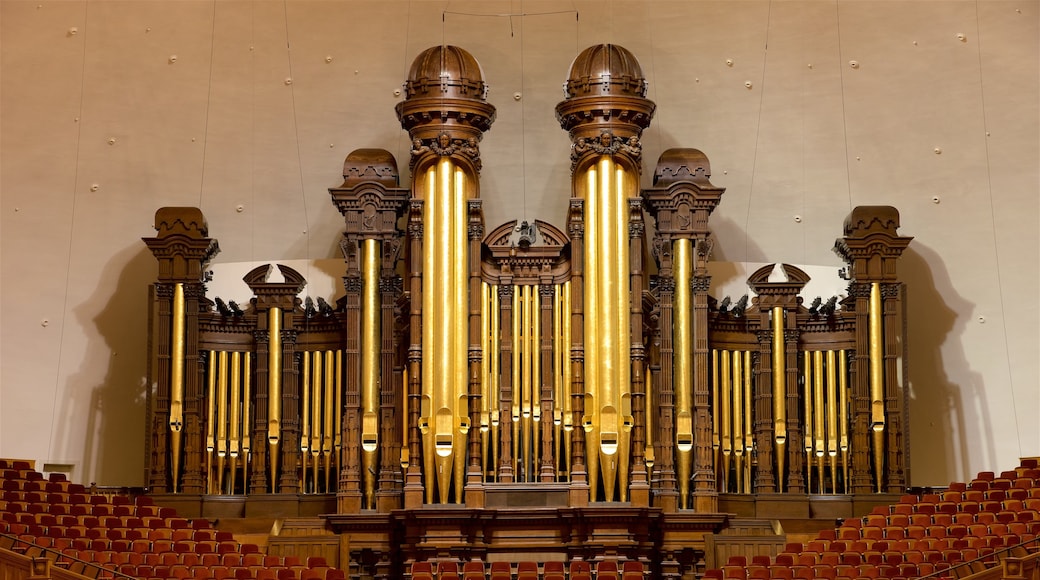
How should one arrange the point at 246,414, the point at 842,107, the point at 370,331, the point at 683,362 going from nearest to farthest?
the point at 683,362
the point at 370,331
the point at 246,414
the point at 842,107

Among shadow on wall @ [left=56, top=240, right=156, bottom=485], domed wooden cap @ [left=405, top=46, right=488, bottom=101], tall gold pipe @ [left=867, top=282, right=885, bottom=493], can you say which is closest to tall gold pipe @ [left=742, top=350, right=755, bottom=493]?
tall gold pipe @ [left=867, top=282, right=885, bottom=493]

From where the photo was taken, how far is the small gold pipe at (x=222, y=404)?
1498 cm

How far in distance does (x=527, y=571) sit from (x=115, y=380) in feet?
15.5

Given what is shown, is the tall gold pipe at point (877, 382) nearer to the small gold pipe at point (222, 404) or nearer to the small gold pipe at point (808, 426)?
the small gold pipe at point (808, 426)

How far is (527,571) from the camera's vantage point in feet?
43.5

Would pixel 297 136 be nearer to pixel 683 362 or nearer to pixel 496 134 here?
pixel 496 134

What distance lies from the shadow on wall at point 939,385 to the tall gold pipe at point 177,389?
5967mm

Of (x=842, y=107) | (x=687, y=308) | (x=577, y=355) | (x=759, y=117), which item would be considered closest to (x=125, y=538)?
(x=577, y=355)

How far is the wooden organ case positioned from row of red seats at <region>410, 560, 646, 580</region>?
1.53ft

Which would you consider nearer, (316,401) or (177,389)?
(177,389)

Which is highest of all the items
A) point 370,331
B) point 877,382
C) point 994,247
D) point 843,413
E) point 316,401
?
point 994,247

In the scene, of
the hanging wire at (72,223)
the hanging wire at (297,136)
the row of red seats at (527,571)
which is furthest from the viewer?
the hanging wire at (297,136)

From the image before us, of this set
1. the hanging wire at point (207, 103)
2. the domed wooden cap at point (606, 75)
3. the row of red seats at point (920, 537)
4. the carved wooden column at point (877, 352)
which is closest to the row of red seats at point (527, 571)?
the row of red seats at point (920, 537)

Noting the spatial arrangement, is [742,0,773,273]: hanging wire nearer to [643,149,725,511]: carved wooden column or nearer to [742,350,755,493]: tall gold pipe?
[643,149,725,511]: carved wooden column
